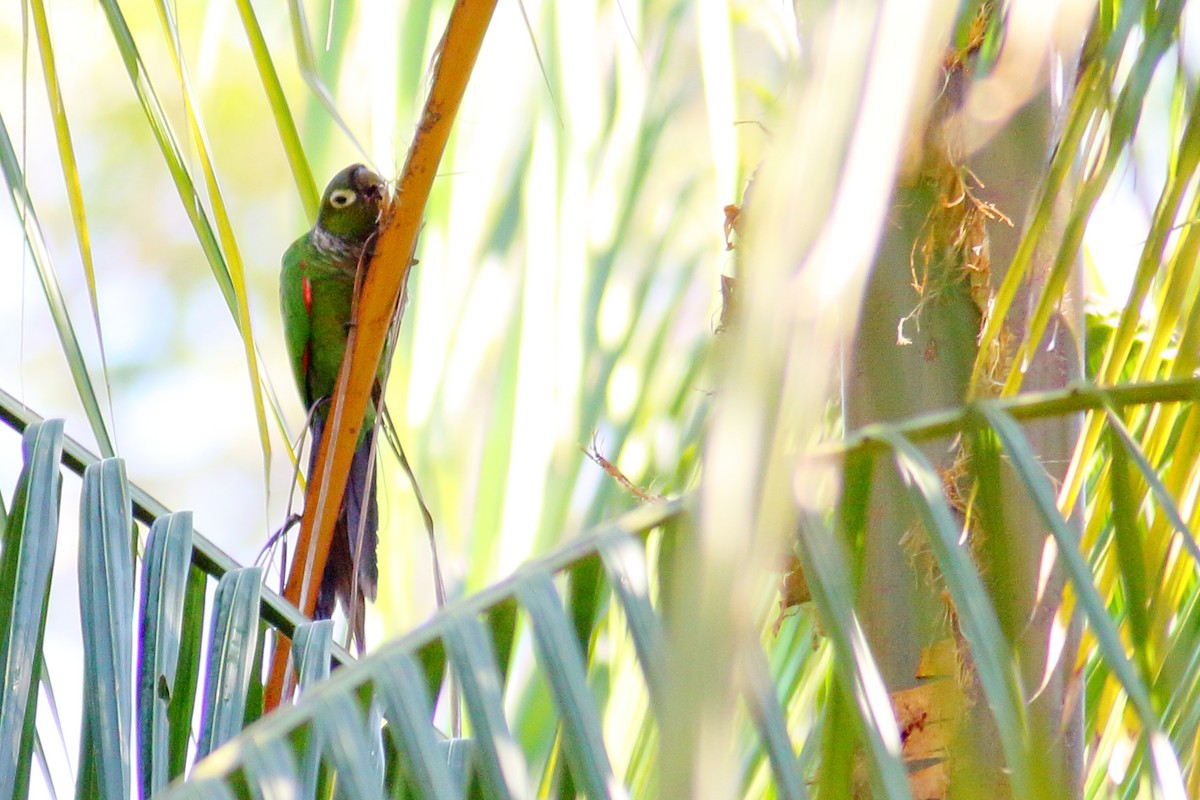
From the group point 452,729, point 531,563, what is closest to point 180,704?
point 452,729

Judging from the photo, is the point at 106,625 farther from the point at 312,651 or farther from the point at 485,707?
the point at 485,707

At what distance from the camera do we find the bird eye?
1.87 m

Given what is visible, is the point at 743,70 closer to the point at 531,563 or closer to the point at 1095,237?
the point at 1095,237

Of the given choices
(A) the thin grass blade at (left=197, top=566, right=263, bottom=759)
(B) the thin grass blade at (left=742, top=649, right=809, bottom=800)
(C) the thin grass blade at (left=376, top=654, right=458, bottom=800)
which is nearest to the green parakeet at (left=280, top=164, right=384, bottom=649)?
(A) the thin grass blade at (left=197, top=566, right=263, bottom=759)

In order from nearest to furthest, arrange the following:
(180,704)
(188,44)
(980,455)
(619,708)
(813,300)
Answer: (813,300), (980,455), (180,704), (619,708), (188,44)

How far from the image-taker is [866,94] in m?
0.24

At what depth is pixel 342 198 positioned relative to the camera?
6.15 feet

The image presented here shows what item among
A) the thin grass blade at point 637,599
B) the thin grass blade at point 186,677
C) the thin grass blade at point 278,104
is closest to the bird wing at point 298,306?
the thin grass blade at point 278,104

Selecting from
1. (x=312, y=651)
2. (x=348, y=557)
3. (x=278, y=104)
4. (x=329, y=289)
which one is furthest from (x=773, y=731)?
(x=329, y=289)

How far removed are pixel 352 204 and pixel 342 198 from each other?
19 mm

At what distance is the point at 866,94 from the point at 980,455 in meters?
0.38

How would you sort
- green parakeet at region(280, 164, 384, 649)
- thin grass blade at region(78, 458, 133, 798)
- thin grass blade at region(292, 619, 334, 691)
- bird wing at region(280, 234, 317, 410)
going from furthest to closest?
bird wing at region(280, 234, 317, 410), green parakeet at region(280, 164, 384, 649), thin grass blade at region(292, 619, 334, 691), thin grass blade at region(78, 458, 133, 798)

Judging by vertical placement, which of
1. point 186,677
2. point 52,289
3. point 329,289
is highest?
point 329,289

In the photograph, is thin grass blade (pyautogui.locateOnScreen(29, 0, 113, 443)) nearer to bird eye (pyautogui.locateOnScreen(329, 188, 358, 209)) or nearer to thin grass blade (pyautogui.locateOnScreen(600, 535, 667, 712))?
thin grass blade (pyautogui.locateOnScreen(600, 535, 667, 712))
